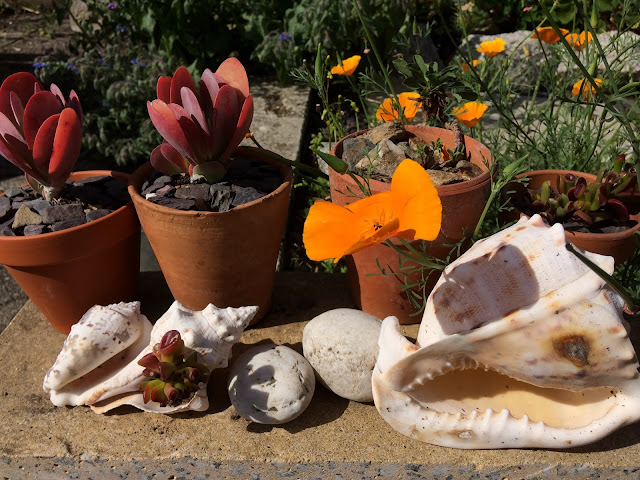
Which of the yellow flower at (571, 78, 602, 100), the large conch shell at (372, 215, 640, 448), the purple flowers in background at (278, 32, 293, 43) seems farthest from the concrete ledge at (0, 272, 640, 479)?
the purple flowers in background at (278, 32, 293, 43)

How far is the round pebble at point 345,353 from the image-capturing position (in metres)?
1.58

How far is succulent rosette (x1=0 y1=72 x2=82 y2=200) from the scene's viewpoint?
5.25 feet

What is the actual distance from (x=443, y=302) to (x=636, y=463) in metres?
0.61

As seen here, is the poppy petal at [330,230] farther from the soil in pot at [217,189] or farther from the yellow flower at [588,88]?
the yellow flower at [588,88]

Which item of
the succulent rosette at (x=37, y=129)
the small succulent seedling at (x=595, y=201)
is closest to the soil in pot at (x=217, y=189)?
the succulent rosette at (x=37, y=129)

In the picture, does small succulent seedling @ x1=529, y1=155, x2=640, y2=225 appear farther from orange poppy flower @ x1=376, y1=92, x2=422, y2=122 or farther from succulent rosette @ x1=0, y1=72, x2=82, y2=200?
succulent rosette @ x1=0, y1=72, x2=82, y2=200

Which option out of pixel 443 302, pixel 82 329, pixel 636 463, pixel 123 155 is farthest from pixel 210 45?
pixel 636 463

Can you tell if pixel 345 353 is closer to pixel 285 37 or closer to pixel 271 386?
pixel 271 386

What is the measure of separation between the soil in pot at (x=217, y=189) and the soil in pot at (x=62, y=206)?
5.7 inches

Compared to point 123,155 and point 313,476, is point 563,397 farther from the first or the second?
point 123,155

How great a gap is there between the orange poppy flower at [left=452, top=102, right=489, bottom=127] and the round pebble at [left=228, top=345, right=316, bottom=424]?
889 mm

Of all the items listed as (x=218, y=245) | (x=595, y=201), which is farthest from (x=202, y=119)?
(x=595, y=201)

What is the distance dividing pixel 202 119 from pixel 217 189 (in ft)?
0.67

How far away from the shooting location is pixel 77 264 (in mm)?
1738
